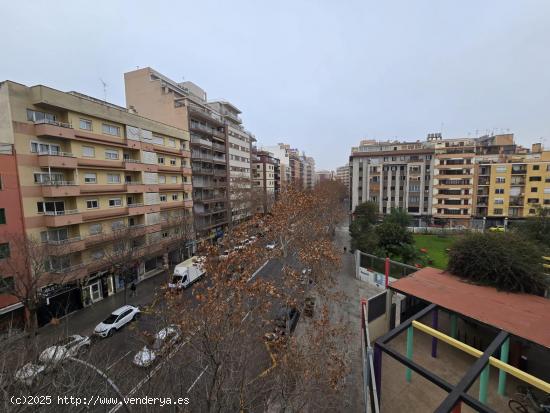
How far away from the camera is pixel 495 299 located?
12875 millimetres

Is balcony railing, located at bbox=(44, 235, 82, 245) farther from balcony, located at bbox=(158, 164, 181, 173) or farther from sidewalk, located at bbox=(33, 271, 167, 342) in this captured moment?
balcony, located at bbox=(158, 164, 181, 173)

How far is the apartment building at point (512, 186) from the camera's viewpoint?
45.4 metres

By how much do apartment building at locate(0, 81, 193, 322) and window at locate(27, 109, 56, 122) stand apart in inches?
2.2

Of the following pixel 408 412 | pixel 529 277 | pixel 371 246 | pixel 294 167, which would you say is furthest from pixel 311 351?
pixel 294 167

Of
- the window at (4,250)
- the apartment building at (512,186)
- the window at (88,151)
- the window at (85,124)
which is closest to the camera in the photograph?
the window at (4,250)

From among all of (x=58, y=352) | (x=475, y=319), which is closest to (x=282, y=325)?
(x=475, y=319)

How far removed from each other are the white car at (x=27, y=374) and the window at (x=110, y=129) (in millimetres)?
21754

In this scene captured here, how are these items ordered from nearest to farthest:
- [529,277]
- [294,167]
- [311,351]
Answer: [311,351], [529,277], [294,167]

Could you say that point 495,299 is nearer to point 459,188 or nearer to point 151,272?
point 151,272

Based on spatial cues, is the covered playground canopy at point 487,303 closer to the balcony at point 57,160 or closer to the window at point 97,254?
the window at point 97,254

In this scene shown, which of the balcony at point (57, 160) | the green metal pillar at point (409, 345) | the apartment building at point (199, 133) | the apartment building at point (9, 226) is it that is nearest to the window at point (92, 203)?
the balcony at point (57, 160)

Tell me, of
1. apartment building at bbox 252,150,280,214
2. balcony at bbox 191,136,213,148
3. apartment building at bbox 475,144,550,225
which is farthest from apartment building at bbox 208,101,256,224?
apartment building at bbox 475,144,550,225

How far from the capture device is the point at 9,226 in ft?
53.7

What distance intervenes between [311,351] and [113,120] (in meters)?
24.9
